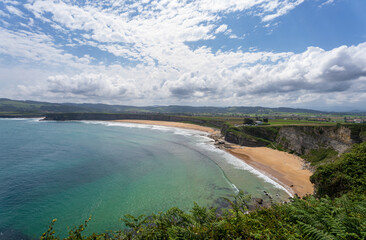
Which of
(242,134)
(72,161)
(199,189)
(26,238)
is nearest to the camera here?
(26,238)

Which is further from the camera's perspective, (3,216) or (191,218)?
(3,216)

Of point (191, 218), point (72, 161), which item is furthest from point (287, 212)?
point (72, 161)

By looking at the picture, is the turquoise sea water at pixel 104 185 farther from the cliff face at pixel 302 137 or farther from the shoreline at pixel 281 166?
the cliff face at pixel 302 137

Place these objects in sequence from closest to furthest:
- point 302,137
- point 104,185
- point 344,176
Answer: point 344,176
point 104,185
point 302,137

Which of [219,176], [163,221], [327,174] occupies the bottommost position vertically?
[219,176]

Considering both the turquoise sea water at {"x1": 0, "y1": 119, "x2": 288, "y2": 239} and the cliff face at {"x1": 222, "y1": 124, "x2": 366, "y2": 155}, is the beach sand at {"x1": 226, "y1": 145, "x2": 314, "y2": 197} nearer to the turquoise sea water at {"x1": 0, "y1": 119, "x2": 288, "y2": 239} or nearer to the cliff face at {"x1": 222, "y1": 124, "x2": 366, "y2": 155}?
the turquoise sea water at {"x1": 0, "y1": 119, "x2": 288, "y2": 239}

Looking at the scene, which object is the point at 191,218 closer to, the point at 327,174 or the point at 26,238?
the point at 26,238

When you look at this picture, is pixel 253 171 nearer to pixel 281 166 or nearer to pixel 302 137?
pixel 281 166

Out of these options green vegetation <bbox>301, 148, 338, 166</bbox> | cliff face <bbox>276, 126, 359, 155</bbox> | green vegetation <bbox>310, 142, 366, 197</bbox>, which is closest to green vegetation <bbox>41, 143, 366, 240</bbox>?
green vegetation <bbox>310, 142, 366, 197</bbox>

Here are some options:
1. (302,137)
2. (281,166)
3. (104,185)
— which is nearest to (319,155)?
(302,137)
